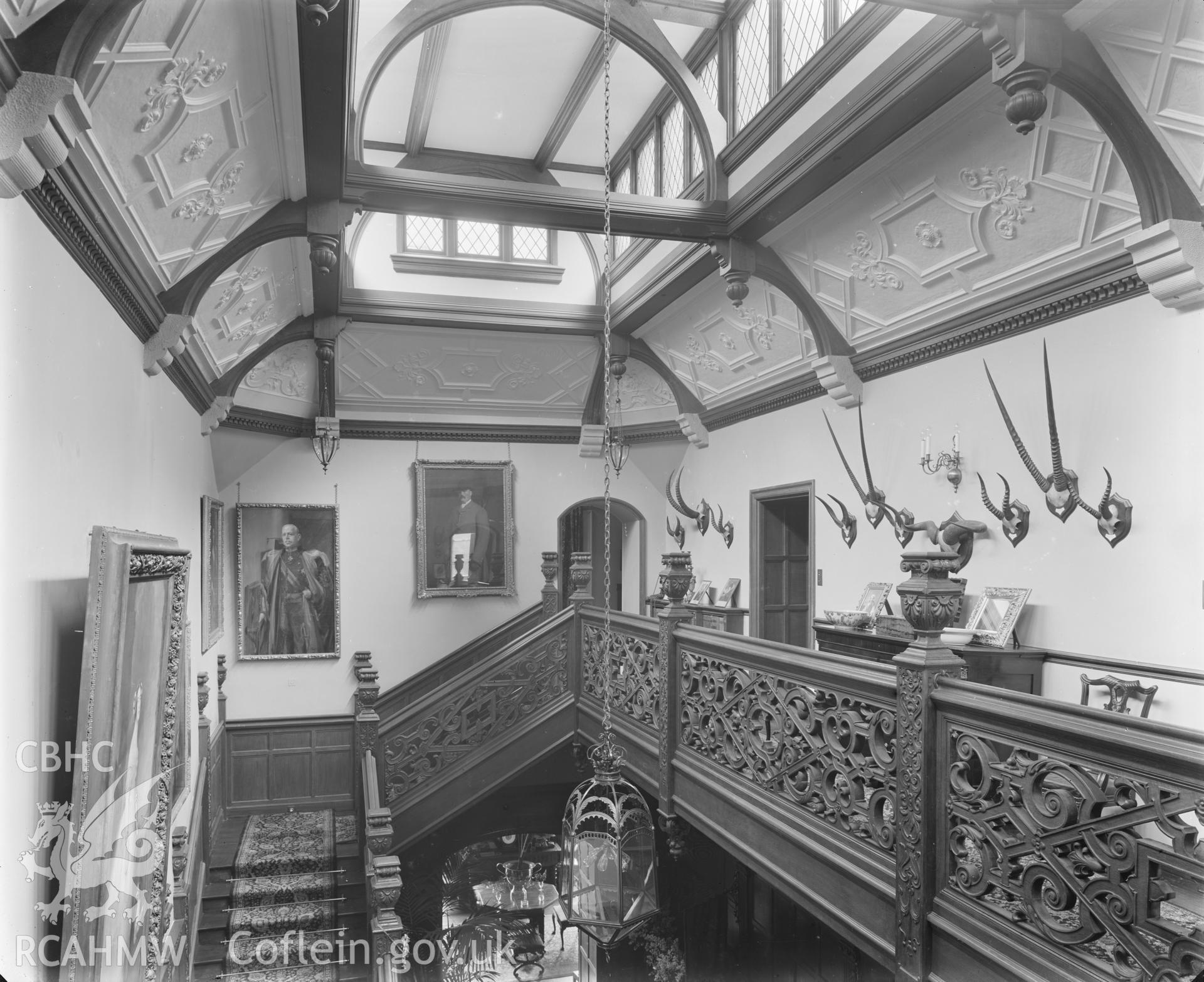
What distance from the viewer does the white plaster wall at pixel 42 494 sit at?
7.74ft

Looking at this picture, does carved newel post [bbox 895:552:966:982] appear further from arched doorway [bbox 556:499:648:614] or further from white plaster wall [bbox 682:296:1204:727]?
arched doorway [bbox 556:499:648:614]

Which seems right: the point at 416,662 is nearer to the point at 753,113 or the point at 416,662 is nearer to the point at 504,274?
the point at 504,274

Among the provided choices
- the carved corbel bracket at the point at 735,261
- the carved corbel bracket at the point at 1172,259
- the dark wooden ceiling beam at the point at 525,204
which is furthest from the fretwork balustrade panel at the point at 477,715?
the carved corbel bracket at the point at 1172,259

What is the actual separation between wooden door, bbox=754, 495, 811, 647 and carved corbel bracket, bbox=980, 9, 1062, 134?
17.7 feet

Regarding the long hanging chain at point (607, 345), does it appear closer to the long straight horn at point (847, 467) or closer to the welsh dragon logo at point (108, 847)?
the welsh dragon logo at point (108, 847)

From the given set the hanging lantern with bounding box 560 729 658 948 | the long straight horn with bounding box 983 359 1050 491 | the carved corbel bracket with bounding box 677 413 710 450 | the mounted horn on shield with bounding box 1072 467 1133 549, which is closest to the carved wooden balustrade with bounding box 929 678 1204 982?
the hanging lantern with bounding box 560 729 658 948

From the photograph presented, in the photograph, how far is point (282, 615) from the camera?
9.84 m

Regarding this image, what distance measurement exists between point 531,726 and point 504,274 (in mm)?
4638

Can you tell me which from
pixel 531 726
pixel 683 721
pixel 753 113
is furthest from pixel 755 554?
pixel 753 113

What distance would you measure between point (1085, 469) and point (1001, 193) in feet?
5.33

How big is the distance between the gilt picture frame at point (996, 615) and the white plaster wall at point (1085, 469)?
0.07 metres

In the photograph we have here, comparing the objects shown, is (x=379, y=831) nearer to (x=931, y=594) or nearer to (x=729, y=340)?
(x=931, y=594)

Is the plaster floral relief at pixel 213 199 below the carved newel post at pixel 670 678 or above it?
above

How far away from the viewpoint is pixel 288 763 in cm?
980
